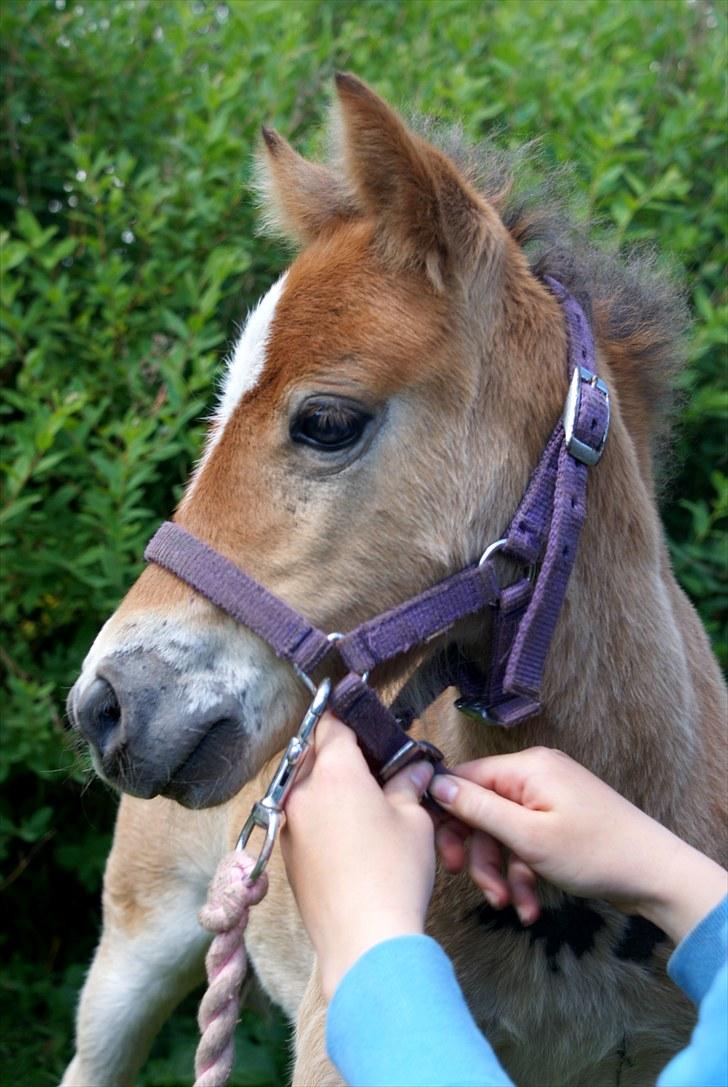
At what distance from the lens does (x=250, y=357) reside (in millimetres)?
1624

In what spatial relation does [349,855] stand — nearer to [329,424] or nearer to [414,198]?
[329,424]

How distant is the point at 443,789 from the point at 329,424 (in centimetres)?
52

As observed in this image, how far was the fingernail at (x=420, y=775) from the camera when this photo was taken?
1528mm

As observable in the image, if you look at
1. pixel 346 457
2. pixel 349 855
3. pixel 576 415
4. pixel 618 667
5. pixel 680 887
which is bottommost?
pixel 349 855

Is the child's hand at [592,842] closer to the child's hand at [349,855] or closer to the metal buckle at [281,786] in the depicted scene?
the child's hand at [349,855]

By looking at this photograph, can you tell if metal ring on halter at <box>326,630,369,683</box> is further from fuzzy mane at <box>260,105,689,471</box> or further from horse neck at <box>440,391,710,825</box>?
fuzzy mane at <box>260,105,689,471</box>

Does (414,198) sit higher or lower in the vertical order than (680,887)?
higher

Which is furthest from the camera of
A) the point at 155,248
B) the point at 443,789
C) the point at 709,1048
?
the point at 155,248

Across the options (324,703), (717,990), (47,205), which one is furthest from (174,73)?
(717,990)

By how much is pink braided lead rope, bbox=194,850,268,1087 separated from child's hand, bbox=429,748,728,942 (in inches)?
11.5

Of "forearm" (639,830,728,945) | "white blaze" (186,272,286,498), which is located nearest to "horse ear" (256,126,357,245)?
"white blaze" (186,272,286,498)

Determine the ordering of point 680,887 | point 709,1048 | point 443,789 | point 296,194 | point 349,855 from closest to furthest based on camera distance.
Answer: point 709,1048 → point 349,855 → point 680,887 → point 443,789 → point 296,194

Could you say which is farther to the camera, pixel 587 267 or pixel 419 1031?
pixel 587 267

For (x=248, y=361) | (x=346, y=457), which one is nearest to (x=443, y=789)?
(x=346, y=457)
